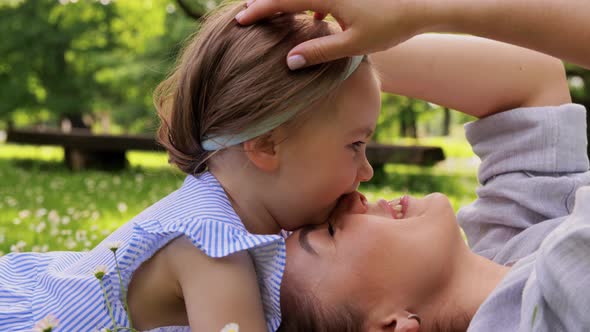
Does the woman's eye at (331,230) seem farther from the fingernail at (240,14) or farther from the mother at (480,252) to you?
the fingernail at (240,14)

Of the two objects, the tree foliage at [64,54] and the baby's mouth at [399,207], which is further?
the tree foliage at [64,54]

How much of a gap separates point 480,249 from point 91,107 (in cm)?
2003

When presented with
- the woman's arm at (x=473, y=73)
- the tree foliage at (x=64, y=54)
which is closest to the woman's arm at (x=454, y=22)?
the woman's arm at (x=473, y=73)

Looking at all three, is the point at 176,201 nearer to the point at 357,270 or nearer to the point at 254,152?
the point at 254,152

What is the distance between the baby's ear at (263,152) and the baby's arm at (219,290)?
399 mm

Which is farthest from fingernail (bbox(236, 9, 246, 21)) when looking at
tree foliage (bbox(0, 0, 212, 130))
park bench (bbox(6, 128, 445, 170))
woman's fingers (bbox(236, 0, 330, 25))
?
tree foliage (bbox(0, 0, 212, 130))

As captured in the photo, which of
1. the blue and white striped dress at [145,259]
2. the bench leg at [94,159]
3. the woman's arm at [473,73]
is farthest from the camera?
the bench leg at [94,159]

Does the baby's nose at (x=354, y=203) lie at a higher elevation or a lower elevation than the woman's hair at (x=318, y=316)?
higher

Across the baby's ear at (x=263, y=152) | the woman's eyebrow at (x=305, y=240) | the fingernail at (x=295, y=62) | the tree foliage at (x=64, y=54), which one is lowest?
the tree foliage at (x=64, y=54)

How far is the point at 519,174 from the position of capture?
2924 millimetres

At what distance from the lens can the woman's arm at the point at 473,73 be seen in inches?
118

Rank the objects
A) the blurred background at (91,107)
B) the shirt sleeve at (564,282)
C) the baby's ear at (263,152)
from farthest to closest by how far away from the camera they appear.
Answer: the blurred background at (91,107) < the baby's ear at (263,152) < the shirt sleeve at (564,282)

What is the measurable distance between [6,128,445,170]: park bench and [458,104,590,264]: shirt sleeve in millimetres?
7724

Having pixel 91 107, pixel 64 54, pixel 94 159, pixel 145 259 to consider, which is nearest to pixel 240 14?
pixel 145 259
